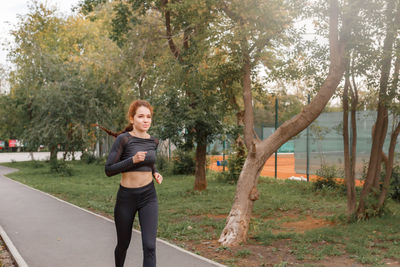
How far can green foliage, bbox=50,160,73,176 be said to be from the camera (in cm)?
2152

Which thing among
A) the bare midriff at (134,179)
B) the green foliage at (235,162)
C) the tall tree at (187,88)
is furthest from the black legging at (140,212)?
the green foliage at (235,162)

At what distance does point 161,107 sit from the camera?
13.0 m

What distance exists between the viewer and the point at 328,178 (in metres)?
13.5

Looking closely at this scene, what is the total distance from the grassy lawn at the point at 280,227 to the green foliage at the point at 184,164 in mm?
6100

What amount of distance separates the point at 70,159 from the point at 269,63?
52.0 ft

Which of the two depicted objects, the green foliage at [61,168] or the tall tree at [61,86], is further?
the green foliage at [61,168]

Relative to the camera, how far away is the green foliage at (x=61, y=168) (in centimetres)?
2152

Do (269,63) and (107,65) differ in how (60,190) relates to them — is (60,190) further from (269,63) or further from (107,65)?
(269,63)

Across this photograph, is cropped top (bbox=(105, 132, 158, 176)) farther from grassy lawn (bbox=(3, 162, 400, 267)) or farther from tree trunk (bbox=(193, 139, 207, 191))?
tree trunk (bbox=(193, 139, 207, 191))

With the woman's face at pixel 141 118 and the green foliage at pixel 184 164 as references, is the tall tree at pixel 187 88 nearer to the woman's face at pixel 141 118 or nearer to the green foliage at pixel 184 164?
the woman's face at pixel 141 118

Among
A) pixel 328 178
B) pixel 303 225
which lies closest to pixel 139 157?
pixel 303 225

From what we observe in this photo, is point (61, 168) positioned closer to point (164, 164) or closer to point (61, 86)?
point (61, 86)

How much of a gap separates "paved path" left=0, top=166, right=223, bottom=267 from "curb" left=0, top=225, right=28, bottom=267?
0.24 ft

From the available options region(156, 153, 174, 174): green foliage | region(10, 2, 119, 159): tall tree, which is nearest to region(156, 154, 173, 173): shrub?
region(156, 153, 174, 174): green foliage
